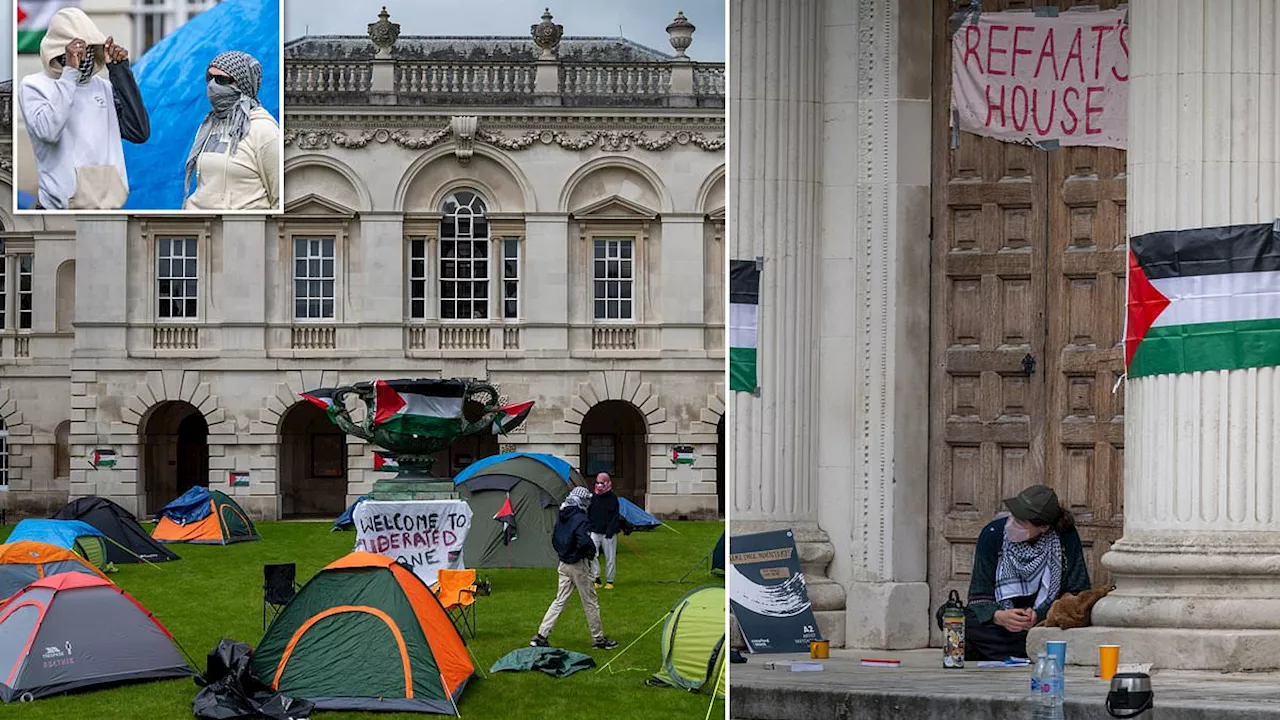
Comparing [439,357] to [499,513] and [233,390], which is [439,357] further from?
[499,513]

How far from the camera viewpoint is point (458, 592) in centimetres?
1255

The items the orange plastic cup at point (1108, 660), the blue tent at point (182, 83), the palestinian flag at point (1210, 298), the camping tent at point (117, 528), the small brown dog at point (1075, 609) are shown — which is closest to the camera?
the orange plastic cup at point (1108, 660)

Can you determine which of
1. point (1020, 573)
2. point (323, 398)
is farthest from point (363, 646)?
point (323, 398)

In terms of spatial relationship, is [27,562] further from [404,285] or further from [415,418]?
[404,285]

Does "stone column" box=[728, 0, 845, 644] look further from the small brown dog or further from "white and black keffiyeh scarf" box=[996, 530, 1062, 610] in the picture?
the small brown dog

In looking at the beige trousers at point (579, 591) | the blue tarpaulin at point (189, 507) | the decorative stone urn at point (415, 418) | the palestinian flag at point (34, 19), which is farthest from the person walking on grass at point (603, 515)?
the palestinian flag at point (34, 19)

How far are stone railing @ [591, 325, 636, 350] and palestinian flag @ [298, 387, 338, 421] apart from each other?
2.05 metres

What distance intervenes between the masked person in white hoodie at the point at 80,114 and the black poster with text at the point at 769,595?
3.83 metres

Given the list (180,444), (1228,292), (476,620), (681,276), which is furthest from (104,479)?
(1228,292)

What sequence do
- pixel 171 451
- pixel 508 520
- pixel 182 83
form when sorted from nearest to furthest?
pixel 182 83 < pixel 171 451 < pixel 508 520

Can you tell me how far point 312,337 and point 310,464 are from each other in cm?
112

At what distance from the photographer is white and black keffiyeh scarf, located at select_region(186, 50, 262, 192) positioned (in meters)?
9.95

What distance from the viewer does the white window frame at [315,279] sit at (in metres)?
14.3

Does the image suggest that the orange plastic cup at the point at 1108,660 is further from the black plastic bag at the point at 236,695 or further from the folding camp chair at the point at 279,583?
the folding camp chair at the point at 279,583
